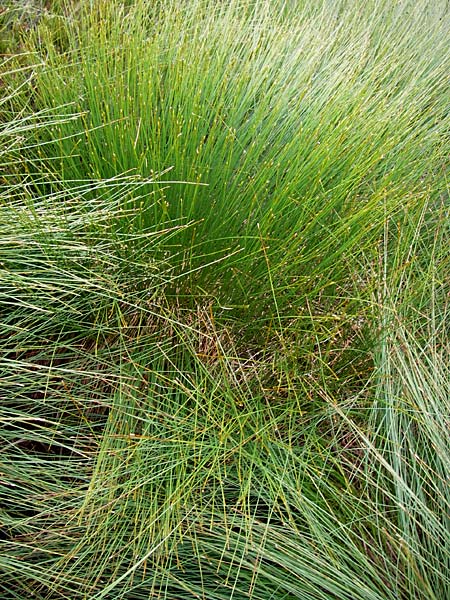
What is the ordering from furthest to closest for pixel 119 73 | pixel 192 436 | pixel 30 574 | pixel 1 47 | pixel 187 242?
pixel 1 47 < pixel 119 73 < pixel 187 242 < pixel 192 436 < pixel 30 574

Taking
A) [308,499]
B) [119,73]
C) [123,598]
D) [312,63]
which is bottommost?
[123,598]

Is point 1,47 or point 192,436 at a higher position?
point 1,47

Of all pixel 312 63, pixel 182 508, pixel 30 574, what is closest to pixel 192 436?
pixel 182 508

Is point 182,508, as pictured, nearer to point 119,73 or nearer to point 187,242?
point 187,242

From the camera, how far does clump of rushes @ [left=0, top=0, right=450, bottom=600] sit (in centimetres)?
110

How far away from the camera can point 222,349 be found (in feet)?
3.75

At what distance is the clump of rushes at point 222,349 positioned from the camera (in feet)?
3.59

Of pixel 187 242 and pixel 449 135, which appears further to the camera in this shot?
pixel 449 135

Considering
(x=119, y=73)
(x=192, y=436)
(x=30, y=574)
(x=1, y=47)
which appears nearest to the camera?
(x=30, y=574)

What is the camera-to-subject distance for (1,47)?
2055 mm

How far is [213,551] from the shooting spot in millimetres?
1112

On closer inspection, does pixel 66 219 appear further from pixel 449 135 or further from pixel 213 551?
pixel 449 135

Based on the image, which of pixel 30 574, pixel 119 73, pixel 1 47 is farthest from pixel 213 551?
pixel 1 47

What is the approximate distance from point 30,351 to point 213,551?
1.85 ft
